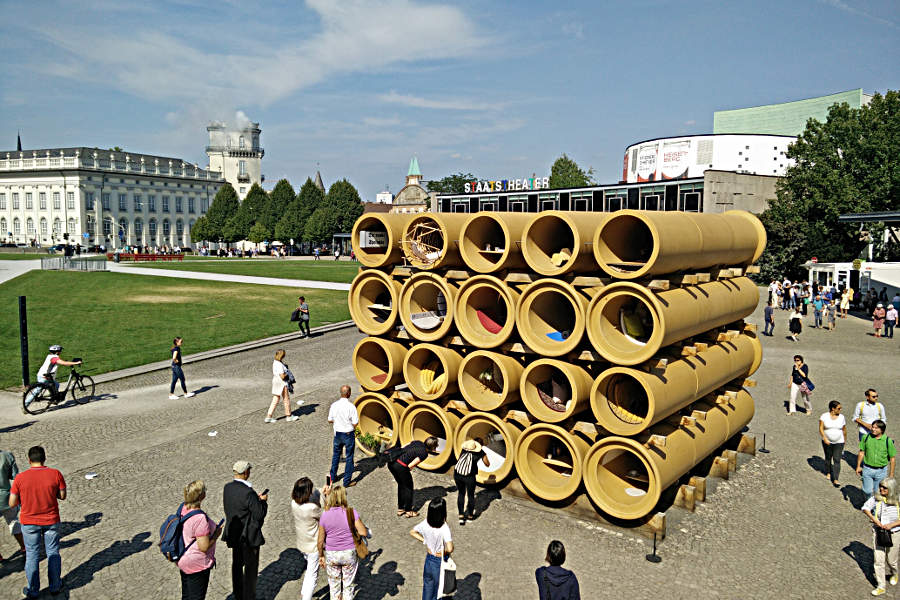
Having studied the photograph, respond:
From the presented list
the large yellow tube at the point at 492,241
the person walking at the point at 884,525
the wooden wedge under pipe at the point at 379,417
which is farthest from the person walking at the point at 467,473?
the person walking at the point at 884,525

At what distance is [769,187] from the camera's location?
5644cm

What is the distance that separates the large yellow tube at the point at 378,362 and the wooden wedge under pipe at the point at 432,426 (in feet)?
2.39

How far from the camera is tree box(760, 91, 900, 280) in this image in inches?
1661

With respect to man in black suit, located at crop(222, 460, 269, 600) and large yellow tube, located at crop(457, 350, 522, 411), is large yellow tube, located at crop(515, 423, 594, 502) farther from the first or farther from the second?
man in black suit, located at crop(222, 460, 269, 600)

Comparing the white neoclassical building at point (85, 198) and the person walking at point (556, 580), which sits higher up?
the white neoclassical building at point (85, 198)

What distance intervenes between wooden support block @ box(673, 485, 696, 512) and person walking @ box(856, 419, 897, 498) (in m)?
2.70

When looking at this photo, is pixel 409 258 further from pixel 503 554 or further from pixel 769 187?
pixel 769 187

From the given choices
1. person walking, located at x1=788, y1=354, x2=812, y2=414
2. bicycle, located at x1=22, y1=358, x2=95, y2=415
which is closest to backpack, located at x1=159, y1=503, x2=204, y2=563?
bicycle, located at x1=22, y1=358, x2=95, y2=415

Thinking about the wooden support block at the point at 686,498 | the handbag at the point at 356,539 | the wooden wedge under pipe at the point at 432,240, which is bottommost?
the wooden support block at the point at 686,498

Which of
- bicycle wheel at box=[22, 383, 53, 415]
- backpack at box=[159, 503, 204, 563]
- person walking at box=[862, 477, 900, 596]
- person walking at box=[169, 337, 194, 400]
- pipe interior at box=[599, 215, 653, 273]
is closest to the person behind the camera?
backpack at box=[159, 503, 204, 563]

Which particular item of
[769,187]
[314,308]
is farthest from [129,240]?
[769,187]

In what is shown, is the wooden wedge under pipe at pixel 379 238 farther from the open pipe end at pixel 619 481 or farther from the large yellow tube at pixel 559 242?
the open pipe end at pixel 619 481

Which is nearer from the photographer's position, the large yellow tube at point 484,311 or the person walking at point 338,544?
the person walking at point 338,544

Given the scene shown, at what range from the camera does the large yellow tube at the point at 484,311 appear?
10.5m
